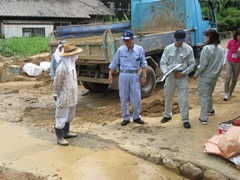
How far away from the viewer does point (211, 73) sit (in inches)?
216

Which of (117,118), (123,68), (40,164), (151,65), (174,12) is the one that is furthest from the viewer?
(174,12)

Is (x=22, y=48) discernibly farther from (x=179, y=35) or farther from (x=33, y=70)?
(x=179, y=35)

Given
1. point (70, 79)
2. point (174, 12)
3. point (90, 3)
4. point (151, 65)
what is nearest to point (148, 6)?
point (174, 12)

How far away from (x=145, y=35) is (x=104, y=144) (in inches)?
142

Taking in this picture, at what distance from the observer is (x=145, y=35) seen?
7.95 meters

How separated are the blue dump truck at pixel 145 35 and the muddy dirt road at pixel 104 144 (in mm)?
927

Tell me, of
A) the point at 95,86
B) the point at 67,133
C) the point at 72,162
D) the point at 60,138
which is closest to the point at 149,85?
the point at 95,86

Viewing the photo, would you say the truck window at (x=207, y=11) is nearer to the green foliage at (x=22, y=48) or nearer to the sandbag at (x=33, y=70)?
the sandbag at (x=33, y=70)

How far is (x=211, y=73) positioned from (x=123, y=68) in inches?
57.9

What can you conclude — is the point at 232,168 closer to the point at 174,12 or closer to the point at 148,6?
the point at 174,12

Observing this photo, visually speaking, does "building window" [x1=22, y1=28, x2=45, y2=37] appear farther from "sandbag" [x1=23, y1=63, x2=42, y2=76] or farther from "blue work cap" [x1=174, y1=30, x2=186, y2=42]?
"blue work cap" [x1=174, y1=30, x2=186, y2=42]

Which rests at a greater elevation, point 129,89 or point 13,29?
point 13,29

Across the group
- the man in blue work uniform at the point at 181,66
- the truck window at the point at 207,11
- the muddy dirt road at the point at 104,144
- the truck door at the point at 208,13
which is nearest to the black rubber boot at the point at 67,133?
the muddy dirt road at the point at 104,144

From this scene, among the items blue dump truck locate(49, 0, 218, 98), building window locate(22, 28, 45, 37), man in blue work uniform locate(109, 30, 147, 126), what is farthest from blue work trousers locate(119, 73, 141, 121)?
building window locate(22, 28, 45, 37)
